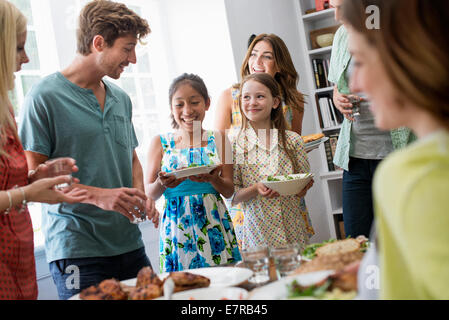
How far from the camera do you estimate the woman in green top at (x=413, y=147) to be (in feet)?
1.82

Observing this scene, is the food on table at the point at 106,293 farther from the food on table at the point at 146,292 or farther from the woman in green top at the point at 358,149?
the woman in green top at the point at 358,149

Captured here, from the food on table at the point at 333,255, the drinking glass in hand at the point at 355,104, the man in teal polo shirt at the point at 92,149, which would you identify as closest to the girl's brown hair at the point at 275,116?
the drinking glass in hand at the point at 355,104

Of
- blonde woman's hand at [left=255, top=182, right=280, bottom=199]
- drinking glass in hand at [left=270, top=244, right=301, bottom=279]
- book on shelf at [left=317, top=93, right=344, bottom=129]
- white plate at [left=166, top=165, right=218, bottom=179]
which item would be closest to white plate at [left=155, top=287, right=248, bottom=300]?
drinking glass in hand at [left=270, top=244, right=301, bottom=279]

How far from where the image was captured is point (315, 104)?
16.9 ft

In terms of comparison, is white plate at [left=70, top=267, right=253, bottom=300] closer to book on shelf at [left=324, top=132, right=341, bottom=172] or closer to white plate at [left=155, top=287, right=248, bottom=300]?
white plate at [left=155, top=287, right=248, bottom=300]

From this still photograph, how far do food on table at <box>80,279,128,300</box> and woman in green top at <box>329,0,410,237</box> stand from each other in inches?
44.3

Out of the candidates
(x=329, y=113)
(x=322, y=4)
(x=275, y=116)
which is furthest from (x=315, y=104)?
(x=275, y=116)

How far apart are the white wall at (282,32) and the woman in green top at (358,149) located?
212cm

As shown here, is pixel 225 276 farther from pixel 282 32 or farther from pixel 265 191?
pixel 282 32

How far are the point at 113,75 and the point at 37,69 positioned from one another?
1.64 meters
